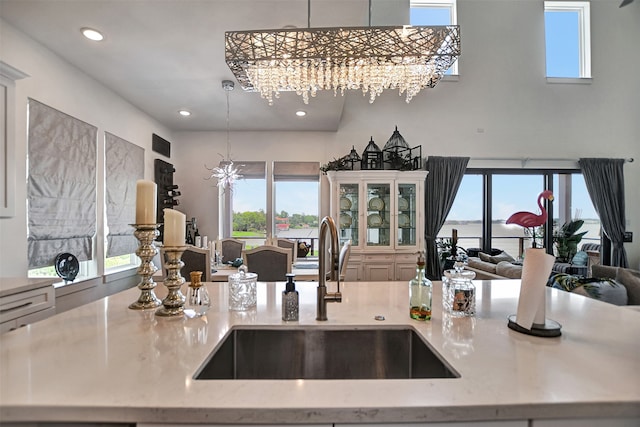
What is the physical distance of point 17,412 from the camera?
1.96 feet

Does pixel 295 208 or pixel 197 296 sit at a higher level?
pixel 295 208

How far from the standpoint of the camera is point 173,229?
3.90ft

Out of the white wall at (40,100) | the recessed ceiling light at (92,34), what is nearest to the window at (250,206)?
the white wall at (40,100)

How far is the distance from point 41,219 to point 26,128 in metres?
0.69

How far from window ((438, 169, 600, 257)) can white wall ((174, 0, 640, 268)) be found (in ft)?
1.02

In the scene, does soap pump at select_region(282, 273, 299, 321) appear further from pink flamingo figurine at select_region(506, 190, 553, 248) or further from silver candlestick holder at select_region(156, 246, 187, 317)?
pink flamingo figurine at select_region(506, 190, 553, 248)

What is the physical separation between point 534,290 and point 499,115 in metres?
5.07

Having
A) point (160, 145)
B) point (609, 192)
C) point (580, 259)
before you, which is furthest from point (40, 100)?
point (609, 192)

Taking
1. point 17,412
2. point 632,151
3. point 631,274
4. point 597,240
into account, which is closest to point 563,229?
point 597,240

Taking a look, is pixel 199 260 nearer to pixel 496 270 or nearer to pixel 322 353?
pixel 322 353

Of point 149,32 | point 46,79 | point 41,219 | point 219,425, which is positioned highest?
point 149,32

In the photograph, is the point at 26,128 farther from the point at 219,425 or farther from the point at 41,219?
the point at 219,425

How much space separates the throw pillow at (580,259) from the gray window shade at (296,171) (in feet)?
14.4

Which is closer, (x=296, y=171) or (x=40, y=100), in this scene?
(x=40, y=100)
